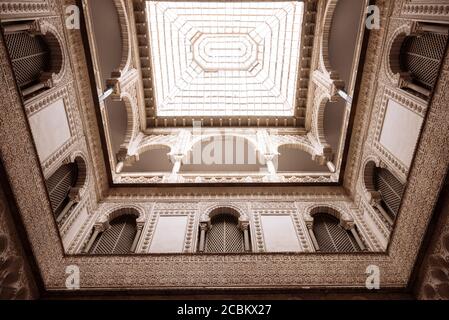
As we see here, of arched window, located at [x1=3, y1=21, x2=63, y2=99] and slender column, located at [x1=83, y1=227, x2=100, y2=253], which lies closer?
arched window, located at [x1=3, y1=21, x2=63, y2=99]

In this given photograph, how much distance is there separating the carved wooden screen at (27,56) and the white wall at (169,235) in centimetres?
381

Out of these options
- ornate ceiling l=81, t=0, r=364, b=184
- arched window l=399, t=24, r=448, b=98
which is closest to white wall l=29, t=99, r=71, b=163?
ornate ceiling l=81, t=0, r=364, b=184

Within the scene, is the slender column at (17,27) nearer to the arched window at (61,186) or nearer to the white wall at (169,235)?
the arched window at (61,186)

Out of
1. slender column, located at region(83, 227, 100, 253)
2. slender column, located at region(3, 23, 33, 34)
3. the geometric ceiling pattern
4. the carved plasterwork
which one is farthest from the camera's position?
the geometric ceiling pattern

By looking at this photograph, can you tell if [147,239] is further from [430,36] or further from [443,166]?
[430,36]

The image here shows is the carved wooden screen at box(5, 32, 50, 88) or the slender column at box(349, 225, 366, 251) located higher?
the carved wooden screen at box(5, 32, 50, 88)

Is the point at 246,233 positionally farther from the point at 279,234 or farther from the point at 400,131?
the point at 400,131

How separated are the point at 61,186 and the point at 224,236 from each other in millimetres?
3627

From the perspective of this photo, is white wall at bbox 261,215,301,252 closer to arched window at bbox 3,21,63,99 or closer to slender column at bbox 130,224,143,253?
slender column at bbox 130,224,143,253

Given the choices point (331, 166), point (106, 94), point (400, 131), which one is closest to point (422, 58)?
point (400, 131)

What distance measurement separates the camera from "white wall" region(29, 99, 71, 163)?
20.3 feet

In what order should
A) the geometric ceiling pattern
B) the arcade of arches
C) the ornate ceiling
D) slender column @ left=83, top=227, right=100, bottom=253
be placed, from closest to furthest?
the arcade of arches, slender column @ left=83, top=227, right=100, bottom=253, the ornate ceiling, the geometric ceiling pattern

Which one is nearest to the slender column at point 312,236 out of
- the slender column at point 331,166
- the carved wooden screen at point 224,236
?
the carved wooden screen at point 224,236

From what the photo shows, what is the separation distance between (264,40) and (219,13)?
1.96 metres
